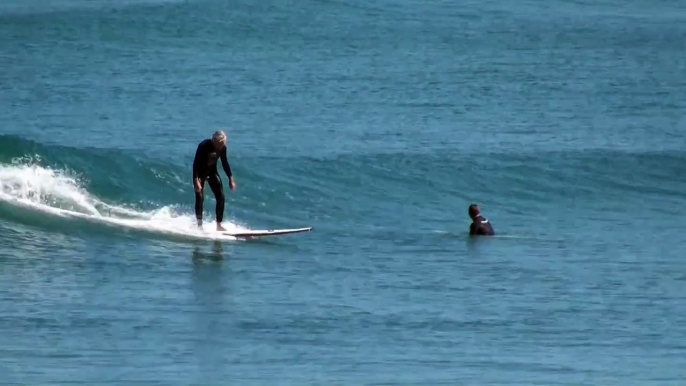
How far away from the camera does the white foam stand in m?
19.7

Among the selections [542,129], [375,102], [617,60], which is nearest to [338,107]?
[375,102]

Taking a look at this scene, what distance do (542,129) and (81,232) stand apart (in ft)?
54.3

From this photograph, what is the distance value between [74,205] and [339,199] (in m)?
5.54

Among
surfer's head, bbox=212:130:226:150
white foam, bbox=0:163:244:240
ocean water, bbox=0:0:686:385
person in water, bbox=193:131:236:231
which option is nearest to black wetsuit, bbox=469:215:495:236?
ocean water, bbox=0:0:686:385

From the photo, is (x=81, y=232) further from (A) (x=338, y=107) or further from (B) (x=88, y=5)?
(B) (x=88, y=5)

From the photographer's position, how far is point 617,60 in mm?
46344

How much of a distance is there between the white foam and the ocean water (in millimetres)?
54

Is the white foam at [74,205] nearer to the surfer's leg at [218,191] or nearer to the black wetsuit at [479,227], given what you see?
the surfer's leg at [218,191]

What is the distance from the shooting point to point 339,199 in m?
25.4

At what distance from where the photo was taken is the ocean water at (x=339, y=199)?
14.2 m

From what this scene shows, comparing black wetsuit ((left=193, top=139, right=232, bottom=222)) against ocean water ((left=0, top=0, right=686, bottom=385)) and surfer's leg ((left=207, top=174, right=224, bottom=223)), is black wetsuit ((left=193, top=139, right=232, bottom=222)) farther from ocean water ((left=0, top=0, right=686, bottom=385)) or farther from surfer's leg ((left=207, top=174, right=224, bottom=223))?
ocean water ((left=0, top=0, right=686, bottom=385))

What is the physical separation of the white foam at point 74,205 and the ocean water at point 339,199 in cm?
5

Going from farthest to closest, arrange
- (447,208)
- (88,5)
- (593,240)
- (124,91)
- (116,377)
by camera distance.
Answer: (88,5), (124,91), (447,208), (593,240), (116,377)

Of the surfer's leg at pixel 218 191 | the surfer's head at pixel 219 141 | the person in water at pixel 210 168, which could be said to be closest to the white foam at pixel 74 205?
the surfer's leg at pixel 218 191
